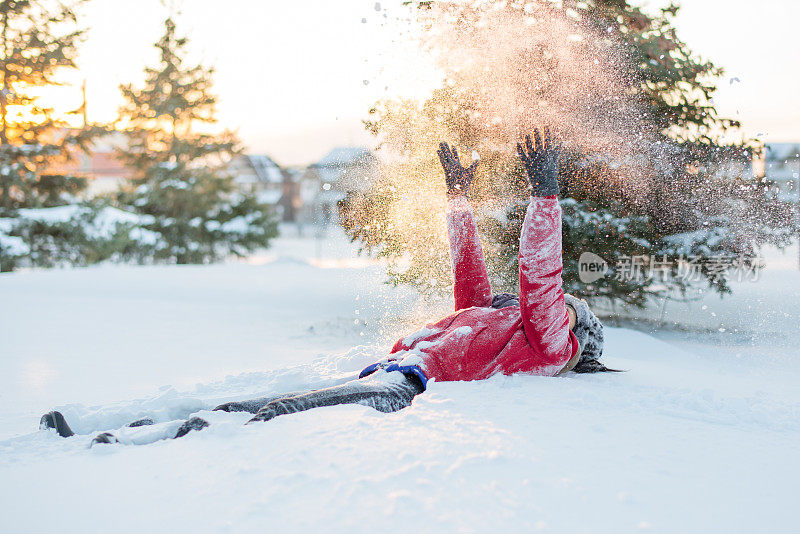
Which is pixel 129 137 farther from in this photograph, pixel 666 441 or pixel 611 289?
pixel 666 441

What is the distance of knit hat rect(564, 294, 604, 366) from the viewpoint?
2885 mm

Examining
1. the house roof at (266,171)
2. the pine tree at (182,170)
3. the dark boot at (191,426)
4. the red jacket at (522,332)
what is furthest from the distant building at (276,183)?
the dark boot at (191,426)

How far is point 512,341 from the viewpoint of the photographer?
277cm

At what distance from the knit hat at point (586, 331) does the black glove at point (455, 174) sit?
974mm

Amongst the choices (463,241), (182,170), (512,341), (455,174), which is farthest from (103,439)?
(182,170)

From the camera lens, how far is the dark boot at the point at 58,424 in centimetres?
228

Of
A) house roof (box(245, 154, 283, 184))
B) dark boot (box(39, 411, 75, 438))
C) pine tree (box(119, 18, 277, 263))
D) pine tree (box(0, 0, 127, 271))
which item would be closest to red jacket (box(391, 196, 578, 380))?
dark boot (box(39, 411, 75, 438))

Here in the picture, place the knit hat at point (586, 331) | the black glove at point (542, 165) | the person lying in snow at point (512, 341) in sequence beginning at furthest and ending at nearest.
Answer: the knit hat at point (586, 331) → the black glove at point (542, 165) → the person lying in snow at point (512, 341)

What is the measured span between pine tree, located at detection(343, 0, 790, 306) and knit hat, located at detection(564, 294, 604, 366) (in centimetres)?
213

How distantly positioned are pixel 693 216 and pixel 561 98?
168cm

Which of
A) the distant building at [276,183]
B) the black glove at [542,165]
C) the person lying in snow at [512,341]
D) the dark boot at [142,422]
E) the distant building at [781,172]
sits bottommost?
the dark boot at [142,422]

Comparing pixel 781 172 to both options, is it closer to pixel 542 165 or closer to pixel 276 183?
pixel 542 165

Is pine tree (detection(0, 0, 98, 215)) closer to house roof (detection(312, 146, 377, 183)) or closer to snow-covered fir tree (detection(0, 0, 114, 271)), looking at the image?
snow-covered fir tree (detection(0, 0, 114, 271))

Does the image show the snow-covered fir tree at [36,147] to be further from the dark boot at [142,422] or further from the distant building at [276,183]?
the distant building at [276,183]
